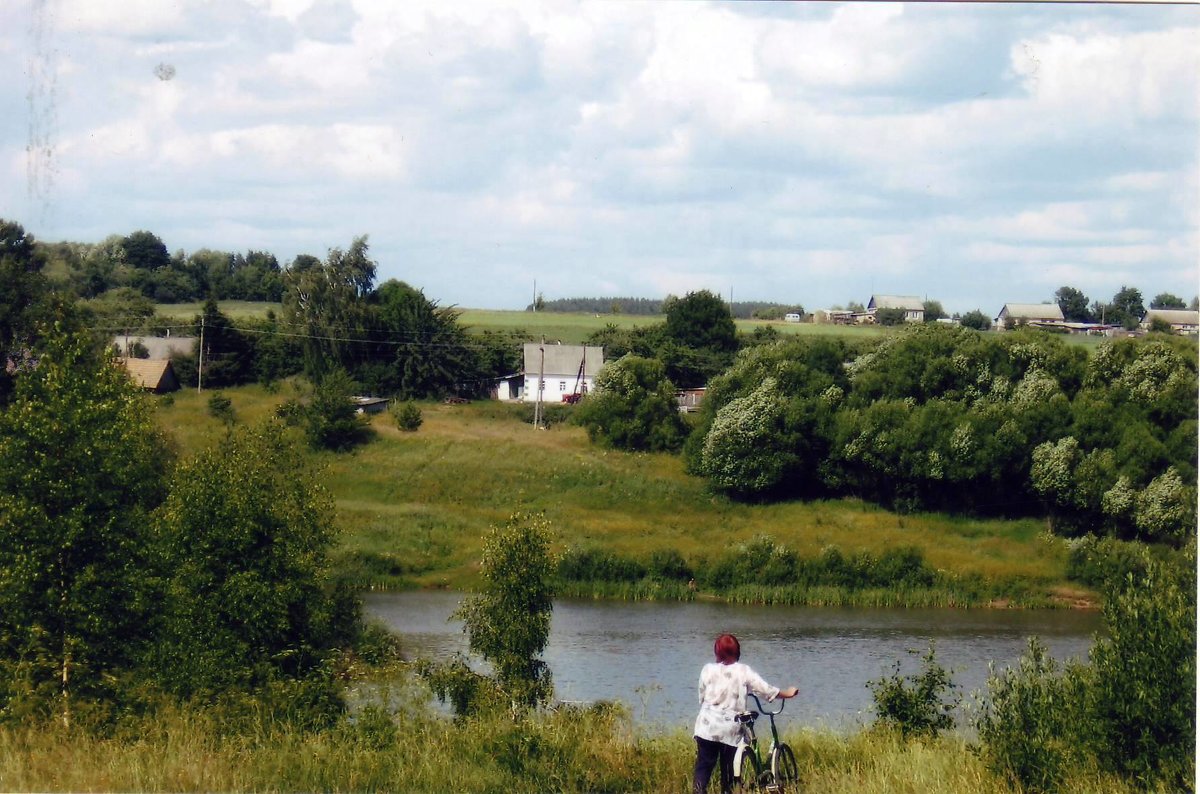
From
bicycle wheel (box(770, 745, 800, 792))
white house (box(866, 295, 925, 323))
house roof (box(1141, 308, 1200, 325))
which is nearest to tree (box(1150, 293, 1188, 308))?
house roof (box(1141, 308, 1200, 325))

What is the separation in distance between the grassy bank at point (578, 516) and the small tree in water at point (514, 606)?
12527mm

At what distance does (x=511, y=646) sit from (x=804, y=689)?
632 cm

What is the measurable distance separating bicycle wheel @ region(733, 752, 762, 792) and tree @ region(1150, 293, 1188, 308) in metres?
42.2

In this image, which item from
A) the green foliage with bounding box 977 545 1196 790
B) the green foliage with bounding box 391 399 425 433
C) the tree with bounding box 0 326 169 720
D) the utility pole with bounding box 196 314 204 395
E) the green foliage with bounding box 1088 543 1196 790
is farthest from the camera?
the utility pole with bounding box 196 314 204 395

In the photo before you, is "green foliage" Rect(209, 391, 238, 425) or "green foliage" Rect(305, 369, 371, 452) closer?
"green foliage" Rect(305, 369, 371, 452)

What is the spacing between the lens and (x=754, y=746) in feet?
23.6

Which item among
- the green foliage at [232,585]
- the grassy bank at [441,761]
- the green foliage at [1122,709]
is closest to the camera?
the grassy bank at [441,761]

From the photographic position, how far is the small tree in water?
15406 millimetres

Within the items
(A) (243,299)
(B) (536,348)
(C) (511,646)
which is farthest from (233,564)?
(A) (243,299)

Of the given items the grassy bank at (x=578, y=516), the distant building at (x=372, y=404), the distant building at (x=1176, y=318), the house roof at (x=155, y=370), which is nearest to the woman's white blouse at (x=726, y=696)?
the grassy bank at (x=578, y=516)

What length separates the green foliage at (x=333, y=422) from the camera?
38.9 metres

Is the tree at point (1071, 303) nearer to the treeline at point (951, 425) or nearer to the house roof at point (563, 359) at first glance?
the treeline at point (951, 425)

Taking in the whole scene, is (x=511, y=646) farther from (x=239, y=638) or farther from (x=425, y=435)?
(x=425, y=435)

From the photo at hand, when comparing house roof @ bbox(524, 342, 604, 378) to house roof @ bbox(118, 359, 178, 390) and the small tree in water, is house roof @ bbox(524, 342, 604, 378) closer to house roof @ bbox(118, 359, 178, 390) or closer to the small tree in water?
house roof @ bbox(118, 359, 178, 390)
